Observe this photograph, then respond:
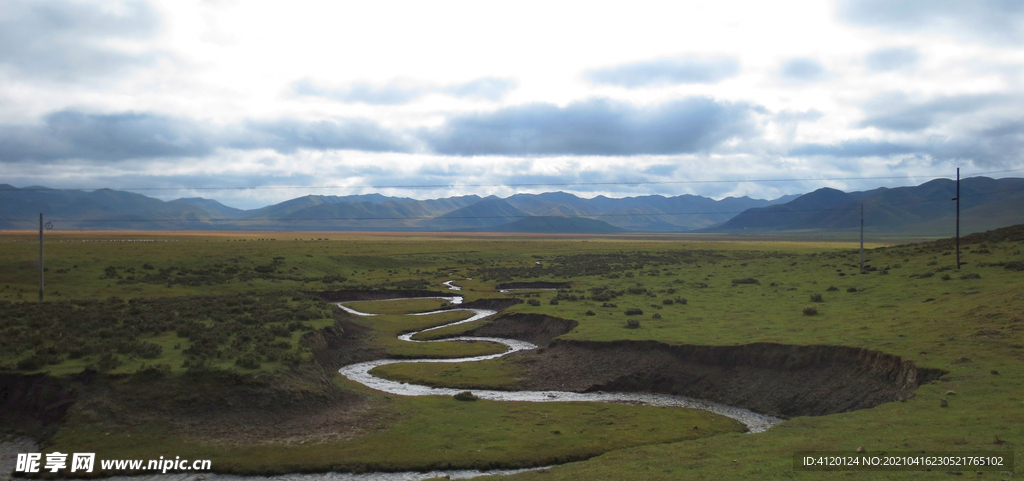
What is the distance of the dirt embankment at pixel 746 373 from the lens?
2673cm

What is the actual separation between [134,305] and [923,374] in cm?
5263

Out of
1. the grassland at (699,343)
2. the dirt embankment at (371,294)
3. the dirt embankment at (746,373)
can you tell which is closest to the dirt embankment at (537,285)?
the grassland at (699,343)

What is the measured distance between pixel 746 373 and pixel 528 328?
1996 cm

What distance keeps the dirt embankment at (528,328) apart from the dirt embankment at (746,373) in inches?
252

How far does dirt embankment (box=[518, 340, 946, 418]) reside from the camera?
87.7 ft

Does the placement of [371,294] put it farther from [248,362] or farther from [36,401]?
[36,401]

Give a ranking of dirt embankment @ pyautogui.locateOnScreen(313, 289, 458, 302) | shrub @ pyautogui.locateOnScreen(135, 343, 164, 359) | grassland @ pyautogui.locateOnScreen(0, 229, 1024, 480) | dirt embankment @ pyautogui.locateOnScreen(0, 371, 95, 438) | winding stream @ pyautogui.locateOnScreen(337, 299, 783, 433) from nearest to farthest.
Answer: grassland @ pyautogui.locateOnScreen(0, 229, 1024, 480) → dirt embankment @ pyautogui.locateOnScreen(0, 371, 95, 438) → winding stream @ pyautogui.locateOnScreen(337, 299, 783, 433) → shrub @ pyautogui.locateOnScreen(135, 343, 164, 359) → dirt embankment @ pyautogui.locateOnScreen(313, 289, 458, 302)

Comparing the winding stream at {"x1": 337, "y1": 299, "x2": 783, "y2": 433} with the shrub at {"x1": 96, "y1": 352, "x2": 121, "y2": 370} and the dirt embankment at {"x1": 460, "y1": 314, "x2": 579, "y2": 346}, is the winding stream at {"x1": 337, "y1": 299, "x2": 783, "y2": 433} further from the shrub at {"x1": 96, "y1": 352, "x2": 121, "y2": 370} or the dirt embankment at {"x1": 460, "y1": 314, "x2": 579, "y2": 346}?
the shrub at {"x1": 96, "y1": 352, "x2": 121, "y2": 370}

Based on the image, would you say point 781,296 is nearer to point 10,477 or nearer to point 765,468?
point 765,468

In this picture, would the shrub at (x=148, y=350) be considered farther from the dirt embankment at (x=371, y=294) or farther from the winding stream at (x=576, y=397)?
the dirt embankment at (x=371, y=294)

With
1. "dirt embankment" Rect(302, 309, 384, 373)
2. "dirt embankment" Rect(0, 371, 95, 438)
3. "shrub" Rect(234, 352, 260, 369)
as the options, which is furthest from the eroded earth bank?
"dirt embankment" Rect(0, 371, 95, 438)

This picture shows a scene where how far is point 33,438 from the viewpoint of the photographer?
888 inches

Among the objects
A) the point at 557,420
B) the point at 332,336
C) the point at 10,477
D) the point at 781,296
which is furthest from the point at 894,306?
the point at 10,477

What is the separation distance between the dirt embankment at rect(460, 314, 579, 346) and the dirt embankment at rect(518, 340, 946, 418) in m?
6.41
